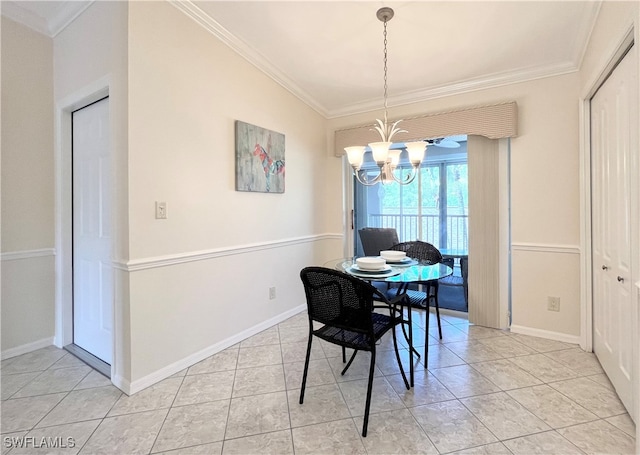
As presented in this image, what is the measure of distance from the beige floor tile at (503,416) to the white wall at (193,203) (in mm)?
1904

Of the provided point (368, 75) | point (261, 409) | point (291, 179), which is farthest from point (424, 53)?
point (261, 409)

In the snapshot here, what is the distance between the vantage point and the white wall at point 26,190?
233cm

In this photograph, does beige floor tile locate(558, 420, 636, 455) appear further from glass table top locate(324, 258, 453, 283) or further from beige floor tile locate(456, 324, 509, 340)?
beige floor tile locate(456, 324, 509, 340)

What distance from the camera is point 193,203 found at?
225 cm

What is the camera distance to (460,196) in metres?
4.68

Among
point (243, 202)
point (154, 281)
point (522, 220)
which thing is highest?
point (243, 202)

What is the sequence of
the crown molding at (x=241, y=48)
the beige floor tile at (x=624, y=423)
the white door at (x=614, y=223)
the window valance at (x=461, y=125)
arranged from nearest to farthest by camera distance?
the beige floor tile at (x=624, y=423), the white door at (x=614, y=223), the crown molding at (x=241, y=48), the window valance at (x=461, y=125)

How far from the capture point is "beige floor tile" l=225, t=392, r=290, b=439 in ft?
5.28

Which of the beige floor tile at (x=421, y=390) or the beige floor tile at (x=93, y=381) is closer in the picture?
the beige floor tile at (x=421, y=390)

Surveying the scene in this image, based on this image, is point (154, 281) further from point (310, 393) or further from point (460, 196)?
point (460, 196)

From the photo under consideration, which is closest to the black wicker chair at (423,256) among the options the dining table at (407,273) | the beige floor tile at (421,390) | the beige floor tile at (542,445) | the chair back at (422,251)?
the chair back at (422,251)

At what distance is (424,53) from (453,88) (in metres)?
0.75

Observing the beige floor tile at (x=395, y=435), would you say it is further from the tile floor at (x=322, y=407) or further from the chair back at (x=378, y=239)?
the chair back at (x=378, y=239)

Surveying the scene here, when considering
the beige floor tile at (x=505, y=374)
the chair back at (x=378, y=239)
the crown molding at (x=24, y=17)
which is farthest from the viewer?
the chair back at (x=378, y=239)
